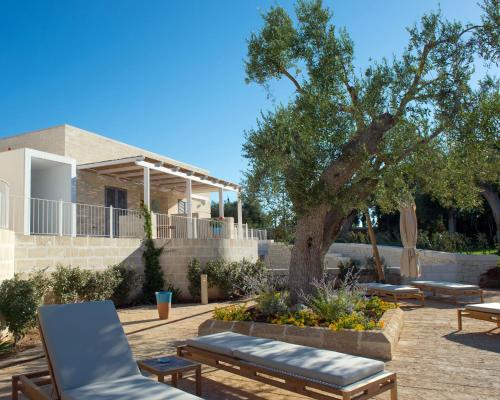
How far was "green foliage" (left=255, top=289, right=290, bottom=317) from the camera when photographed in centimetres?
749

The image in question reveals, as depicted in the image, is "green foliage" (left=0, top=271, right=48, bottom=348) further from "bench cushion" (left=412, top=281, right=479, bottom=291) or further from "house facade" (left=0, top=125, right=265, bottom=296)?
"bench cushion" (left=412, top=281, right=479, bottom=291)

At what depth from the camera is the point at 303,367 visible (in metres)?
4.00

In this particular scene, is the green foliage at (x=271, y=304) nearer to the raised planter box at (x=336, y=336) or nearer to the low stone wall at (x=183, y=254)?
the raised planter box at (x=336, y=336)

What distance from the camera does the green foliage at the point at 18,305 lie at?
7109 millimetres

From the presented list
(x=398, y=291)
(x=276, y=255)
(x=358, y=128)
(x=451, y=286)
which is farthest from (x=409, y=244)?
(x=276, y=255)

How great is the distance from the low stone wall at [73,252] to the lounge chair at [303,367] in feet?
21.1

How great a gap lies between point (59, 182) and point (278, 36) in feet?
30.3

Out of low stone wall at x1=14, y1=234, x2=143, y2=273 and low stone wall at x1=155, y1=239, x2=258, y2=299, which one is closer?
low stone wall at x1=14, y1=234, x2=143, y2=273

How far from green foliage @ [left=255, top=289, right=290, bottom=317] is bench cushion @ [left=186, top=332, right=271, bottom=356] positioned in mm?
2086

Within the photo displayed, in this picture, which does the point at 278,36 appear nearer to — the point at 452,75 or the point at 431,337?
the point at 452,75

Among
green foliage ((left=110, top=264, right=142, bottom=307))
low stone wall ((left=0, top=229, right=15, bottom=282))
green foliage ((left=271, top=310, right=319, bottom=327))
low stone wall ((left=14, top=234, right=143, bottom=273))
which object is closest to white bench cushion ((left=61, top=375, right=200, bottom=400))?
green foliage ((left=271, top=310, right=319, bottom=327))

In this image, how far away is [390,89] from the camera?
7953 millimetres

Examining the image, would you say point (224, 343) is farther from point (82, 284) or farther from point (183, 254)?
point (183, 254)

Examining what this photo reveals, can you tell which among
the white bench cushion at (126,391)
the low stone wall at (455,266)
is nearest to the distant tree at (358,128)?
the white bench cushion at (126,391)
